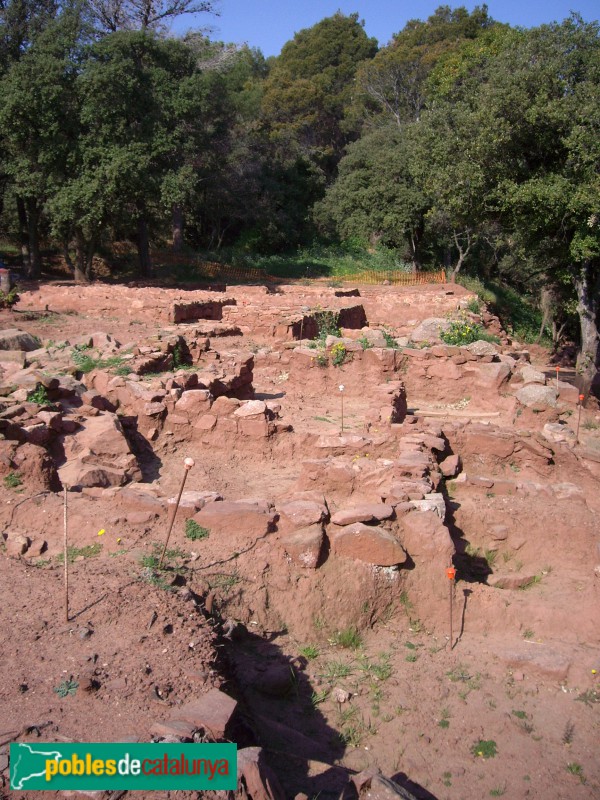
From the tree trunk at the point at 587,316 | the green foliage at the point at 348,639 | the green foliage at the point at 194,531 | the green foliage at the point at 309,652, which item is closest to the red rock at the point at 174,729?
the green foliage at the point at 309,652

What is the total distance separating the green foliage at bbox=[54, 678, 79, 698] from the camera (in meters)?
4.29

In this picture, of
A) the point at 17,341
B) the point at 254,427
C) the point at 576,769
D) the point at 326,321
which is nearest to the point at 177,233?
the point at 326,321

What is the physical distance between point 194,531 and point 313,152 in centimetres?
4235

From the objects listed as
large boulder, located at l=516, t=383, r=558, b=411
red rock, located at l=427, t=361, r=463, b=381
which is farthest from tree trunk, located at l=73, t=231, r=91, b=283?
large boulder, located at l=516, t=383, r=558, b=411

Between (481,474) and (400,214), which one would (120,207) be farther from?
(481,474)

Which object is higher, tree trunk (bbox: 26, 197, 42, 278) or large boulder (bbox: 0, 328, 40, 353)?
tree trunk (bbox: 26, 197, 42, 278)

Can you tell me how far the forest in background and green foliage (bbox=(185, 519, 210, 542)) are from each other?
37.0 feet

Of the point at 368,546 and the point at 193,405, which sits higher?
the point at 193,405

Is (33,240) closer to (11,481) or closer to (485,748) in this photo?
(11,481)

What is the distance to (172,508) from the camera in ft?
23.2

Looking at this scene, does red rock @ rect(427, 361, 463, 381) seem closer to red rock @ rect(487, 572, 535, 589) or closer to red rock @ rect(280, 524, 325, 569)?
red rock @ rect(487, 572, 535, 589)

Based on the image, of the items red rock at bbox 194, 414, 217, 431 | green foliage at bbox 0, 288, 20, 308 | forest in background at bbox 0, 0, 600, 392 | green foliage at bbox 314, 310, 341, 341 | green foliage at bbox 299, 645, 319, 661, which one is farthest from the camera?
green foliage at bbox 0, 288, 20, 308

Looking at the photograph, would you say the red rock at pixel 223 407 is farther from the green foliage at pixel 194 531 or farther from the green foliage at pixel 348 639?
the green foliage at pixel 348 639

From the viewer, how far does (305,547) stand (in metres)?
6.70
